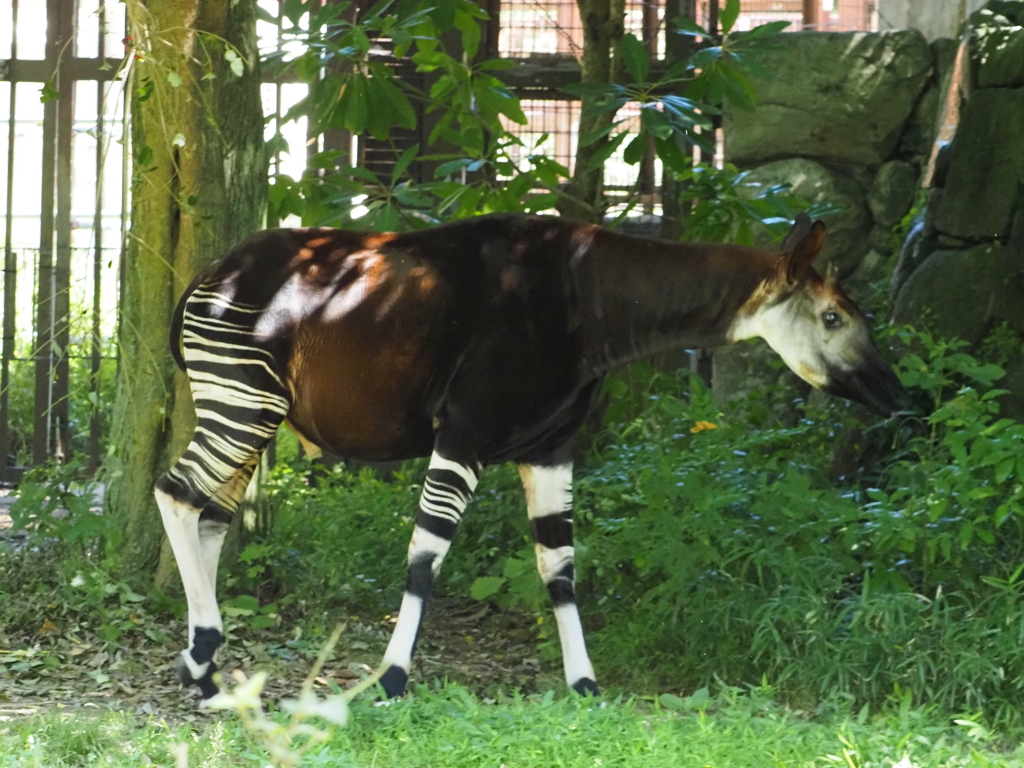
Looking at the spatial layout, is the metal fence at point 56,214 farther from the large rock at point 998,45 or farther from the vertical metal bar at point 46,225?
the large rock at point 998,45

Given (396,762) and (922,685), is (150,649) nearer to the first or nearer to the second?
(396,762)

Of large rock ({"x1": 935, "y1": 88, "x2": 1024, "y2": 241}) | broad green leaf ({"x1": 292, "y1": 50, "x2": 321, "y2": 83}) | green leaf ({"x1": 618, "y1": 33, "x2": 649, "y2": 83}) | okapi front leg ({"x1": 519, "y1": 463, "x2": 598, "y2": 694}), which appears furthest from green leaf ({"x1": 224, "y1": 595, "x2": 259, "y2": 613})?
large rock ({"x1": 935, "y1": 88, "x2": 1024, "y2": 241})

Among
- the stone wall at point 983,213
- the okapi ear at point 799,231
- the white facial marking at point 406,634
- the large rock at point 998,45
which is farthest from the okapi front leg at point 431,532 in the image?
the large rock at point 998,45

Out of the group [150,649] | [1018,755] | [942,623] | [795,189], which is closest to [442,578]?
[150,649]

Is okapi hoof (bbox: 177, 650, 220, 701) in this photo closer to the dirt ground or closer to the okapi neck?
the dirt ground

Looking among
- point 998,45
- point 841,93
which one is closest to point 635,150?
point 998,45

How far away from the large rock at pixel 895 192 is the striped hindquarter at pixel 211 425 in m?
5.12

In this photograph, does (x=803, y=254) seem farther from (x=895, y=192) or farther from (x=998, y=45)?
(x=895, y=192)

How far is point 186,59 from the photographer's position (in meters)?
4.41

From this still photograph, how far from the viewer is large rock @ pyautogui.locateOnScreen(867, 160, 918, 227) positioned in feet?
25.4

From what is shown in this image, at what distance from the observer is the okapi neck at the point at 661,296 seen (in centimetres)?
368

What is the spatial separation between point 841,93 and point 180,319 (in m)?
5.21

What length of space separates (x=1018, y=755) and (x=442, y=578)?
2.74 metres

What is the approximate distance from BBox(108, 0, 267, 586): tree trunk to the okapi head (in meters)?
2.03
